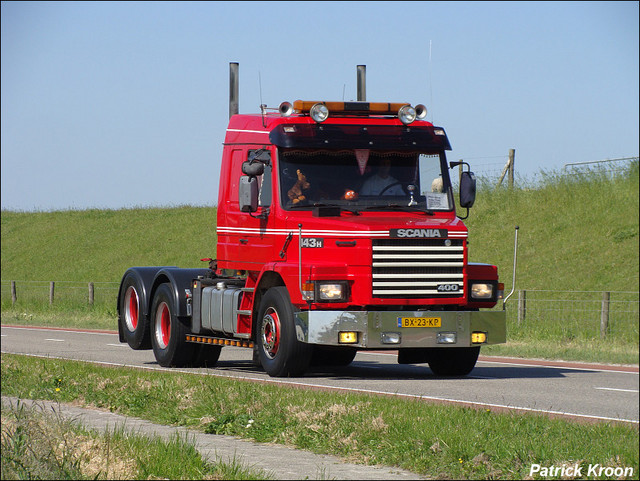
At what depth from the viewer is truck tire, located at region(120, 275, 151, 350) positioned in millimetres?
17984

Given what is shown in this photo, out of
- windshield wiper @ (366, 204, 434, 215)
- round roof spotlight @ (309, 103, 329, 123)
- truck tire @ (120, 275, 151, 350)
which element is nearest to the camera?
windshield wiper @ (366, 204, 434, 215)

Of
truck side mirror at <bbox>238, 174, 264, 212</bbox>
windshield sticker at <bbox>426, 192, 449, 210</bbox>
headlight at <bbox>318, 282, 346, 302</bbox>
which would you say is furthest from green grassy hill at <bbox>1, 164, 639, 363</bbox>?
headlight at <bbox>318, 282, 346, 302</bbox>

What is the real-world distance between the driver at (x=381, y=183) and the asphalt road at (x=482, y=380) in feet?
8.16

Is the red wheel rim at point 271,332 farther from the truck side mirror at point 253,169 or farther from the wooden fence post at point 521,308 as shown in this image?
→ the wooden fence post at point 521,308

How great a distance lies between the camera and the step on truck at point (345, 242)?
1413 cm

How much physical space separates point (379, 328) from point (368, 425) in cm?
469

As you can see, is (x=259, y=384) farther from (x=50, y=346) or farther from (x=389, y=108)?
(x=50, y=346)

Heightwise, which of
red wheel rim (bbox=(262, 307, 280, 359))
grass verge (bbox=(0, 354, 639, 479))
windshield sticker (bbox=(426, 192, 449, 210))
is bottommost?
grass verge (bbox=(0, 354, 639, 479))

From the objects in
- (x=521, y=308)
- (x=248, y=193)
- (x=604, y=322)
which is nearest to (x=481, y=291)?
(x=248, y=193)

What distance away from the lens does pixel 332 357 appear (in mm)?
17562

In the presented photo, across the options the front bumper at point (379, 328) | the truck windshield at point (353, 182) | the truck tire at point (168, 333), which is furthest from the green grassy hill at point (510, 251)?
the truck windshield at point (353, 182)

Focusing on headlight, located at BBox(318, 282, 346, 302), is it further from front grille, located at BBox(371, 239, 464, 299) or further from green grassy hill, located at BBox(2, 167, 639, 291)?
green grassy hill, located at BBox(2, 167, 639, 291)

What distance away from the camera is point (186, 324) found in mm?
17047

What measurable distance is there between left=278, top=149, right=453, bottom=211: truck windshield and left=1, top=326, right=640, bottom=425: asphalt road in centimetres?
233
